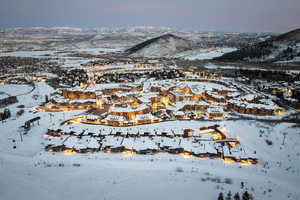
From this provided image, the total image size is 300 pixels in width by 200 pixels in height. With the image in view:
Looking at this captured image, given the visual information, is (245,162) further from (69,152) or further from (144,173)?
(69,152)

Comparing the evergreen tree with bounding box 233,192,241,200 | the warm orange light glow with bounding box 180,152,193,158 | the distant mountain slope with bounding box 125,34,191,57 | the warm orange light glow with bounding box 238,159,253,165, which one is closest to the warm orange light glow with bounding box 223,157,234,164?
the warm orange light glow with bounding box 238,159,253,165

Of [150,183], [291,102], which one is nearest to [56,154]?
[150,183]

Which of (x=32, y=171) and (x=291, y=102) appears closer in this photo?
(x=32, y=171)

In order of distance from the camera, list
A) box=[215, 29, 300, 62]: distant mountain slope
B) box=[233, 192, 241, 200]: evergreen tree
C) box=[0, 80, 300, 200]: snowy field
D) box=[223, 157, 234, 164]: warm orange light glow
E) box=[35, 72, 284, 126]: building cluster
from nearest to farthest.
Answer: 1. box=[233, 192, 241, 200]: evergreen tree
2. box=[0, 80, 300, 200]: snowy field
3. box=[223, 157, 234, 164]: warm orange light glow
4. box=[35, 72, 284, 126]: building cluster
5. box=[215, 29, 300, 62]: distant mountain slope

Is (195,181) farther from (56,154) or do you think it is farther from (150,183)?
(56,154)

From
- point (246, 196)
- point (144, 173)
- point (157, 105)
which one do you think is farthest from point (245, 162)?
point (157, 105)

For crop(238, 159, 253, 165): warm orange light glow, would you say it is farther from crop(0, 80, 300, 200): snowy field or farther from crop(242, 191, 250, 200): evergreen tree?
crop(242, 191, 250, 200): evergreen tree

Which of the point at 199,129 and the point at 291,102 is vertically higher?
the point at 291,102
